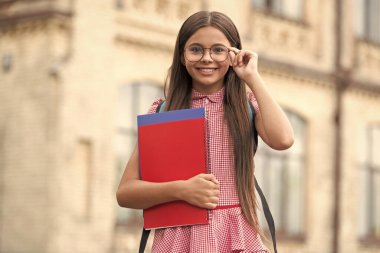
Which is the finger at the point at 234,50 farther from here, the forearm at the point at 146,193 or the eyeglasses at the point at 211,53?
the forearm at the point at 146,193

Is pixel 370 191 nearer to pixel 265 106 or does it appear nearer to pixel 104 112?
pixel 104 112

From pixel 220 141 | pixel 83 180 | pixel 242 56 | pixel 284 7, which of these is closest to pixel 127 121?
pixel 83 180

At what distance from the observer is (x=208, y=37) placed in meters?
4.33

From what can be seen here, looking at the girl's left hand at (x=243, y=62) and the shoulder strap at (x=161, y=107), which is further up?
the girl's left hand at (x=243, y=62)

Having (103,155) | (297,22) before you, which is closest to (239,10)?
(297,22)

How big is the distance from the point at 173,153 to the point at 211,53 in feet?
1.28

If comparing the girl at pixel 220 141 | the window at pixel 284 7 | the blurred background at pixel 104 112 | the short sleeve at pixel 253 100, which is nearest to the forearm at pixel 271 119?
the girl at pixel 220 141

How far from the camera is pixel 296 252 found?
20.6m

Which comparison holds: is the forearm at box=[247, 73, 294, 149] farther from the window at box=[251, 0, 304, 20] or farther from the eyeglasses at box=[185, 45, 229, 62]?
the window at box=[251, 0, 304, 20]

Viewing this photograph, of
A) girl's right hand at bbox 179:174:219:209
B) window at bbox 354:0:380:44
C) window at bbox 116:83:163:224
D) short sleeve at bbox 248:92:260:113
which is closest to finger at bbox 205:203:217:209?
girl's right hand at bbox 179:174:219:209

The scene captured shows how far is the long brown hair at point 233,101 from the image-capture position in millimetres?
4332

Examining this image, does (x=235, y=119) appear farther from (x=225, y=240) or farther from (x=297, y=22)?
(x=297, y=22)

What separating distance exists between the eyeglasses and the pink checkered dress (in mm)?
172

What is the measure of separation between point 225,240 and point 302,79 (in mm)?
17130
